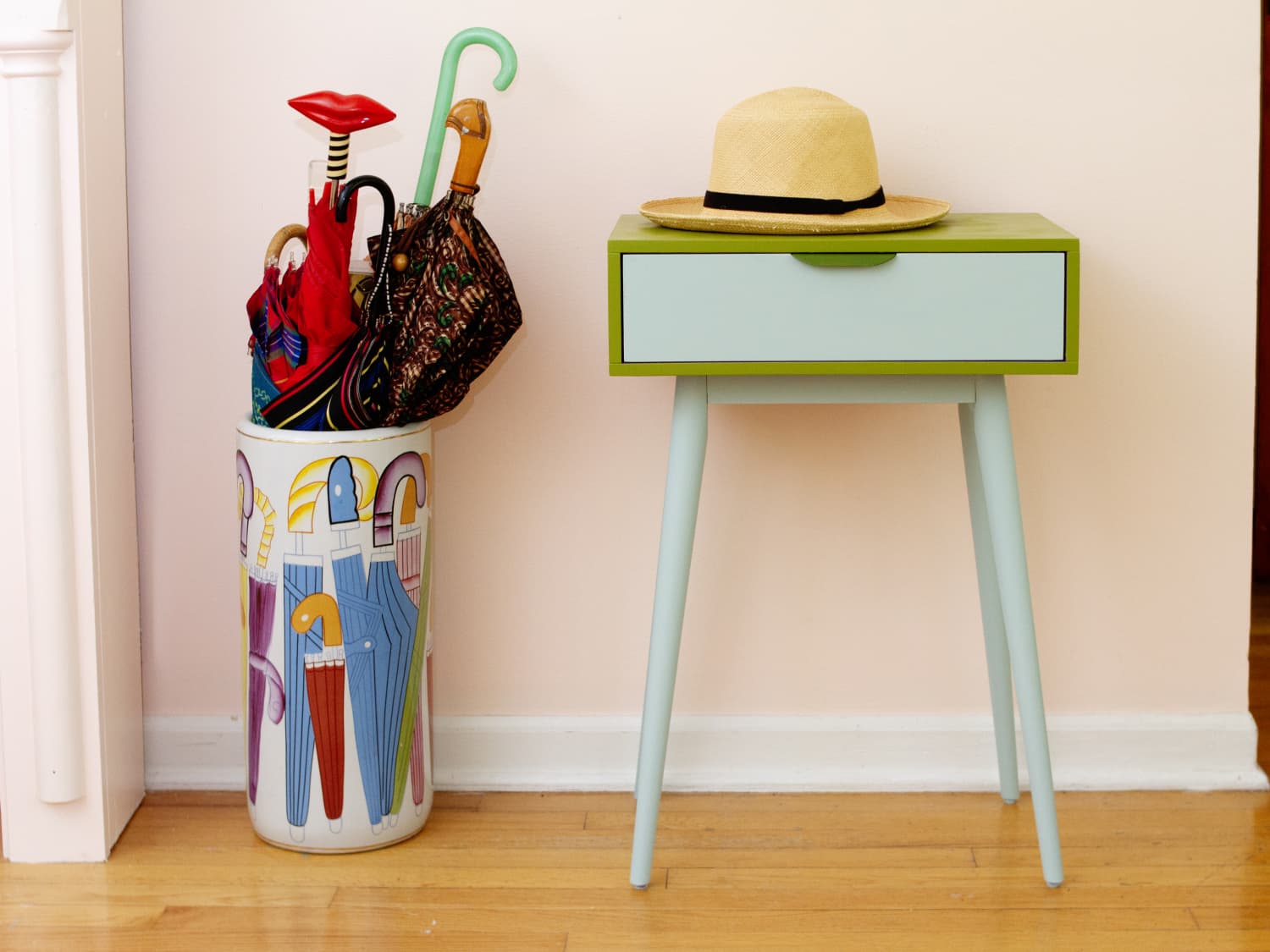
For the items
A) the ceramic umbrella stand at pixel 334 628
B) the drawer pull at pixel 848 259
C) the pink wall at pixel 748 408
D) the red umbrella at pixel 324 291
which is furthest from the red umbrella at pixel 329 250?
the drawer pull at pixel 848 259

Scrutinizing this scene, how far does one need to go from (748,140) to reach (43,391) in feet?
2.94

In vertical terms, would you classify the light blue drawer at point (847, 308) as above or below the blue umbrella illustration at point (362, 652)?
above

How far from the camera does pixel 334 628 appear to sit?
183 cm

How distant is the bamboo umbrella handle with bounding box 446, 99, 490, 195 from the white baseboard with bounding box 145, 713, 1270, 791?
2.51 ft

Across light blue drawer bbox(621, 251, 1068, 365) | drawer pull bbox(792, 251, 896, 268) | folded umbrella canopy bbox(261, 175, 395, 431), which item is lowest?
folded umbrella canopy bbox(261, 175, 395, 431)

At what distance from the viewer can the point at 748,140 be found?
1.70 metres

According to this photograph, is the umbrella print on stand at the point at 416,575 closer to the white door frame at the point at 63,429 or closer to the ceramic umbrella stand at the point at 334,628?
the ceramic umbrella stand at the point at 334,628

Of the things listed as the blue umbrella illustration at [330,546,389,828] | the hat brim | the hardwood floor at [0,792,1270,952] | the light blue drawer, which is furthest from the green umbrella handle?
the hardwood floor at [0,792,1270,952]

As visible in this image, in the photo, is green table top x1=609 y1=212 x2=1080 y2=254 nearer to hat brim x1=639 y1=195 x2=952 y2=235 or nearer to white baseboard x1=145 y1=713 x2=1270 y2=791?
hat brim x1=639 y1=195 x2=952 y2=235

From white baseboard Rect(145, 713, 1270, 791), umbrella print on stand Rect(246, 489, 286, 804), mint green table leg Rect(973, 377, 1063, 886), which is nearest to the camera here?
mint green table leg Rect(973, 377, 1063, 886)

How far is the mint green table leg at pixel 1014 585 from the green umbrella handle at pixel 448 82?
699mm

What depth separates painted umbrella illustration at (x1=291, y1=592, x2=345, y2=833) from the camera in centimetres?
182

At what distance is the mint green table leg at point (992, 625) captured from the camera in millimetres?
1929

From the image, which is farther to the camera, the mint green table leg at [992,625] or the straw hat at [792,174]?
the mint green table leg at [992,625]
